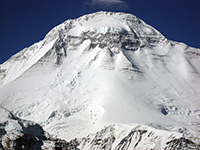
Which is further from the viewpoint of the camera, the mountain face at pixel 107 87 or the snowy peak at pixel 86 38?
the snowy peak at pixel 86 38

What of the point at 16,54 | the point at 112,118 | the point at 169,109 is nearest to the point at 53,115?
the point at 112,118

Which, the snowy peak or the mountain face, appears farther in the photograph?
the snowy peak

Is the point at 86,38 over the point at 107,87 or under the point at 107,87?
over

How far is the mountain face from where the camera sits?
3416 centimetres

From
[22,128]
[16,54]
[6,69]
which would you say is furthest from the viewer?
[16,54]

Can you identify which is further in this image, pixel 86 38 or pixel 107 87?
pixel 86 38

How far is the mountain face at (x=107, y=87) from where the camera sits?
112 ft

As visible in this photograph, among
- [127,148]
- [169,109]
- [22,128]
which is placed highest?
[22,128]

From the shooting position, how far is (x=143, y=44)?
61.3 meters

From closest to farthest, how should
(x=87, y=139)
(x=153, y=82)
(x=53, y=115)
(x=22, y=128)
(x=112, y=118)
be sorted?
(x=22, y=128) < (x=87, y=139) < (x=112, y=118) < (x=53, y=115) < (x=153, y=82)

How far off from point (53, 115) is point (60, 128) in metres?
3.25

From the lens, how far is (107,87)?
45969 millimetres

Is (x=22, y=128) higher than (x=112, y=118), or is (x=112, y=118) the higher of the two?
(x=22, y=128)

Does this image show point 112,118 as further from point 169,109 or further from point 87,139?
point 169,109
